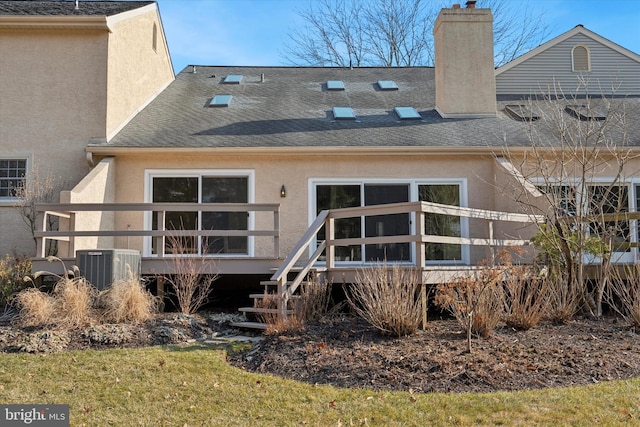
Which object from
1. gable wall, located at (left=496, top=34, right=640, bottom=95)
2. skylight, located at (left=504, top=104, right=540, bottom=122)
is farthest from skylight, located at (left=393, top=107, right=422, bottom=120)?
gable wall, located at (left=496, top=34, right=640, bottom=95)

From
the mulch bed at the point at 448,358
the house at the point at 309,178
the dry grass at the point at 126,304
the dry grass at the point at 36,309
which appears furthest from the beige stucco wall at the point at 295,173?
the mulch bed at the point at 448,358

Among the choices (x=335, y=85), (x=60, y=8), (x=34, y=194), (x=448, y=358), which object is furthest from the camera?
(x=335, y=85)

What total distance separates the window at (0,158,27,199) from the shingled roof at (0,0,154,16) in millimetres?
2958

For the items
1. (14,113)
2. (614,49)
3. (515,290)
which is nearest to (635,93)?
(614,49)

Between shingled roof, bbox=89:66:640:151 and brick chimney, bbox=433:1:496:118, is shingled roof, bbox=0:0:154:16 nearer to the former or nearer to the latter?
shingled roof, bbox=89:66:640:151

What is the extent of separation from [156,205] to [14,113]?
429cm

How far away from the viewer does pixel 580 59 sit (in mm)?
15812

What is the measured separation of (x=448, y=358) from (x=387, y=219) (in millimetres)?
5639

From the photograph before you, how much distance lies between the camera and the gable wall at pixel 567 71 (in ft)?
51.5

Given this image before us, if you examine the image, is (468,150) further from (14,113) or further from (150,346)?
(14,113)

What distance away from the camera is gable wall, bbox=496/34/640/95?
15.7 metres

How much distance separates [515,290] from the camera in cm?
736

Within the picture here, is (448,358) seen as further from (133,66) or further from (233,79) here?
(233,79)

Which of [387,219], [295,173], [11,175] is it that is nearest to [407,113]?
[387,219]
